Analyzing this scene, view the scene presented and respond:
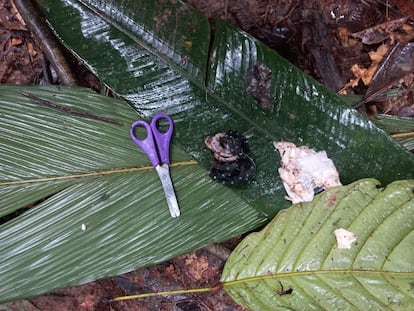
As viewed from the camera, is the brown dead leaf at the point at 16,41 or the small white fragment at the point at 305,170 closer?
the small white fragment at the point at 305,170

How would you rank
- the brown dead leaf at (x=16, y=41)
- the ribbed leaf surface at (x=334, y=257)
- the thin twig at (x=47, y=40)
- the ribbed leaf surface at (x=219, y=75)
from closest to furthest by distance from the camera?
the ribbed leaf surface at (x=334, y=257) → the ribbed leaf surface at (x=219, y=75) → the thin twig at (x=47, y=40) → the brown dead leaf at (x=16, y=41)

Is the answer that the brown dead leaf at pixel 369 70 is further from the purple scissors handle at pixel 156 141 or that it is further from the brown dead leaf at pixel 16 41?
the brown dead leaf at pixel 16 41

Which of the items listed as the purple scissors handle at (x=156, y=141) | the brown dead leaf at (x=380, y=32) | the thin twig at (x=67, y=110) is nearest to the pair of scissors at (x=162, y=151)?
the purple scissors handle at (x=156, y=141)

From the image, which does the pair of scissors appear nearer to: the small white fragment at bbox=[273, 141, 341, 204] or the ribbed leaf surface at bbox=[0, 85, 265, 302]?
the ribbed leaf surface at bbox=[0, 85, 265, 302]

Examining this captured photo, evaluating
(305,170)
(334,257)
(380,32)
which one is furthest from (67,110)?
(380,32)

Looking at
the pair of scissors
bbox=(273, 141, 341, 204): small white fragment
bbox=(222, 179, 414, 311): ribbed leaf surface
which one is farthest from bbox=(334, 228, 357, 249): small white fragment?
the pair of scissors

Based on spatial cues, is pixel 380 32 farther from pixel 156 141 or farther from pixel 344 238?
pixel 156 141
